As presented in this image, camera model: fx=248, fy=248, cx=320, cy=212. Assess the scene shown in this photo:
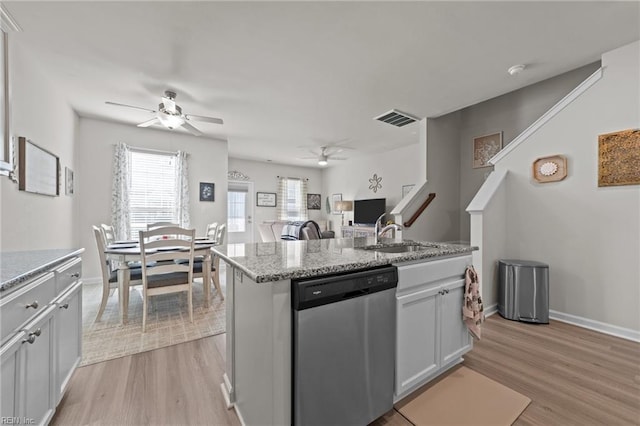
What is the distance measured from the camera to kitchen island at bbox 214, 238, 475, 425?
3.44 feet

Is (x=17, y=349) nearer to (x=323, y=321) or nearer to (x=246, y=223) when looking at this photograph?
Result: (x=323, y=321)

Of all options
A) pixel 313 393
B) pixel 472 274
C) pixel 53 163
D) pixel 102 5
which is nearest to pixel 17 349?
pixel 313 393

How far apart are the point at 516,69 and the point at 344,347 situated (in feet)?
10.5

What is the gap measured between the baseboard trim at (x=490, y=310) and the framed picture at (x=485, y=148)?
2150mm

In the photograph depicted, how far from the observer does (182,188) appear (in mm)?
4676

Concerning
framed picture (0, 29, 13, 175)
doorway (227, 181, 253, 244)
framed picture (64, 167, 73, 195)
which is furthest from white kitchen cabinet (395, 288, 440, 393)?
doorway (227, 181, 253, 244)

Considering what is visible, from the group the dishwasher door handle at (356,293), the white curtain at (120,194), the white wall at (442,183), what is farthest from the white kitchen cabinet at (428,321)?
the white curtain at (120,194)

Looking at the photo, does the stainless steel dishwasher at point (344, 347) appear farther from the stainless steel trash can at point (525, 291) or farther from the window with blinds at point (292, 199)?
the window with blinds at point (292, 199)

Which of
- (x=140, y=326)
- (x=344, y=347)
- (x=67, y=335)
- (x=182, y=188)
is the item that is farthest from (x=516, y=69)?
(x=182, y=188)

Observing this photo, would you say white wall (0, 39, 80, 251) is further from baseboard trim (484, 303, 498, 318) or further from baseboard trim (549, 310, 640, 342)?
baseboard trim (549, 310, 640, 342)

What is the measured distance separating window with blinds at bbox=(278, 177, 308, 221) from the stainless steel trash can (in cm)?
578

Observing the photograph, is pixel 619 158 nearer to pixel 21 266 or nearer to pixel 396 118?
pixel 396 118

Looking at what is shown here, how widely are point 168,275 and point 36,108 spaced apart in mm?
2098

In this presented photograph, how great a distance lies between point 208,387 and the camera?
1.70 metres
